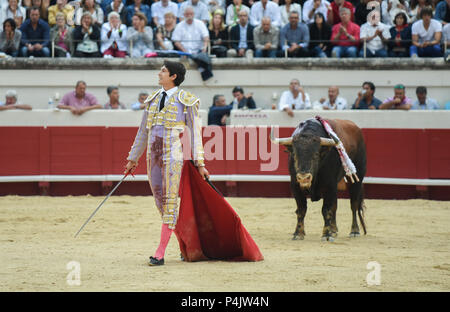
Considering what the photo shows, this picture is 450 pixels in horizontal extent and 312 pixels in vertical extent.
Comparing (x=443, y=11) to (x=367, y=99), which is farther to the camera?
(x=443, y=11)

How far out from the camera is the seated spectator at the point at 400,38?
39.6 feet

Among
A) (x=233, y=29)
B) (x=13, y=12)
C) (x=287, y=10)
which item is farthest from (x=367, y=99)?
(x=13, y=12)

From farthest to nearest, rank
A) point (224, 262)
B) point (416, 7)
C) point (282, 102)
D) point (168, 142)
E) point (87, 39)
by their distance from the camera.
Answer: point (416, 7)
point (87, 39)
point (282, 102)
point (224, 262)
point (168, 142)

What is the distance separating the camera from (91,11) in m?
12.6

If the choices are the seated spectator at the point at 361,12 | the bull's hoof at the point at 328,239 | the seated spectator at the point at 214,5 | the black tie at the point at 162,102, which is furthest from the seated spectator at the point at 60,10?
the black tie at the point at 162,102

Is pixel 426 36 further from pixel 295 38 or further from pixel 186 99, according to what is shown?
pixel 186 99

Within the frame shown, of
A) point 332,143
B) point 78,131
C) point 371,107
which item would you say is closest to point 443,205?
point 371,107

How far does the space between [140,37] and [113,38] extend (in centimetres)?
41

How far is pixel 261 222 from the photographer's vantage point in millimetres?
8578

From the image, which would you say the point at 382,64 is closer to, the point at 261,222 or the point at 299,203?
the point at 261,222

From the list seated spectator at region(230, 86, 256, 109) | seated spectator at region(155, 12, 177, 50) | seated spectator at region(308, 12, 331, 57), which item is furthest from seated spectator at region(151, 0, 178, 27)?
seated spectator at region(308, 12, 331, 57)

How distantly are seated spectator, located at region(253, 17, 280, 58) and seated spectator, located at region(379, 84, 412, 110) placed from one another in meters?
1.95

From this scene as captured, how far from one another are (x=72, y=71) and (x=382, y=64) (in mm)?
4622

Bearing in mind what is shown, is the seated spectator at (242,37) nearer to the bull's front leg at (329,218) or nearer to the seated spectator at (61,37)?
the seated spectator at (61,37)
